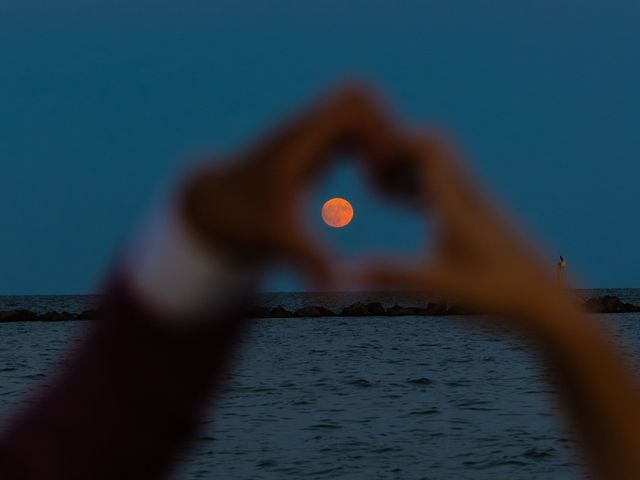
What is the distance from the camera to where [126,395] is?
2.77 ft

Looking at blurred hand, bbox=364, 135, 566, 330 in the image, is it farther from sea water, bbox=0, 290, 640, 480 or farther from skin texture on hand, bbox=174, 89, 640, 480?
sea water, bbox=0, 290, 640, 480

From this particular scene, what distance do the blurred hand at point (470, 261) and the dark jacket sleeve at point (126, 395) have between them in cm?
19

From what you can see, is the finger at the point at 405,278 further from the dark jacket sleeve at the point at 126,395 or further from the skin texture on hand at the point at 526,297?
the dark jacket sleeve at the point at 126,395

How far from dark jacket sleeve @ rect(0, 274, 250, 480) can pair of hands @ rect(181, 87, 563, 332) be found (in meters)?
0.09

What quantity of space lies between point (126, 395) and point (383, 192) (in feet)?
0.96

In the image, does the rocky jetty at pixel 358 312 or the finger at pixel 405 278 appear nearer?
the finger at pixel 405 278

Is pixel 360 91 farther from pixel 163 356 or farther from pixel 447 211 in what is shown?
pixel 163 356

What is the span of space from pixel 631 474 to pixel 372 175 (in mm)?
296

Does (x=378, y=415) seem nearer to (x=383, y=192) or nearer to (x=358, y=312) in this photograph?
(x=383, y=192)

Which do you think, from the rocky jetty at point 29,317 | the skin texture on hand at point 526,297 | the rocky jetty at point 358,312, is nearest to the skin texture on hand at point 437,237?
the skin texture on hand at point 526,297

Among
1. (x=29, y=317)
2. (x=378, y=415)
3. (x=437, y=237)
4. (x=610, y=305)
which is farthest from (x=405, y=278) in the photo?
(x=29, y=317)

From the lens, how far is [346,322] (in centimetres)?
5122

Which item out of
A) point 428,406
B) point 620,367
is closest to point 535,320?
point 620,367

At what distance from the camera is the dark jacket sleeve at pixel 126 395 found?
0.83 m
